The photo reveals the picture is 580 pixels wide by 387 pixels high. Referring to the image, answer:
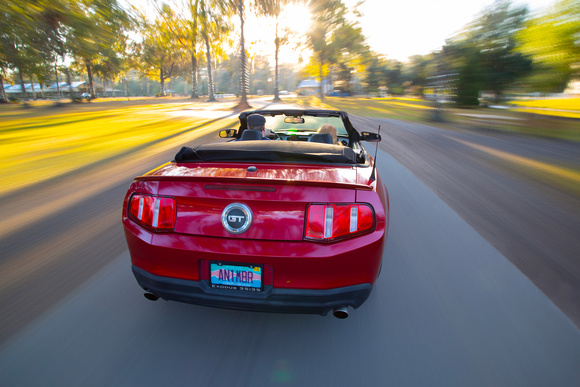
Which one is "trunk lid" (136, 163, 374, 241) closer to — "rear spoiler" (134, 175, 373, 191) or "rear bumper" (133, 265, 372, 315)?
"rear spoiler" (134, 175, 373, 191)

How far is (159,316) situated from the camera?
2332mm

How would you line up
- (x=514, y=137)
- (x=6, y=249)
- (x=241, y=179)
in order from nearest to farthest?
(x=241, y=179) → (x=6, y=249) → (x=514, y=137)

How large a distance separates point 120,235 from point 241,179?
249cm

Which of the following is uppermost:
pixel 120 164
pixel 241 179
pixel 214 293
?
pixel 241 179

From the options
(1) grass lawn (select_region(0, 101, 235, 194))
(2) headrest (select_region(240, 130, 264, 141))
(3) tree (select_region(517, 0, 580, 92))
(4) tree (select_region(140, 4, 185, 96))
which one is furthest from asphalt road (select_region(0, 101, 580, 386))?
(4) tree (select_region(140, 4, 185, 96))

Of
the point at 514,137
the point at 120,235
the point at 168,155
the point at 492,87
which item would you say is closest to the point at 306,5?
the point at 492,87

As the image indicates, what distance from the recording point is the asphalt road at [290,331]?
1.84 m

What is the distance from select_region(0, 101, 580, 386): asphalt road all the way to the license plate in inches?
16.5

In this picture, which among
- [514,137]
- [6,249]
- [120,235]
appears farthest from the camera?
[514,137]

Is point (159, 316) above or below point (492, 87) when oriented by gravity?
below

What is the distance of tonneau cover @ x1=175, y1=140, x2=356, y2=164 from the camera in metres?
2.45

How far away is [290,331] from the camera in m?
2.21

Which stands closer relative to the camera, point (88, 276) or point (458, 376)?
point (458, 376)

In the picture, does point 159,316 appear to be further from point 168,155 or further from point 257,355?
point 168,155
